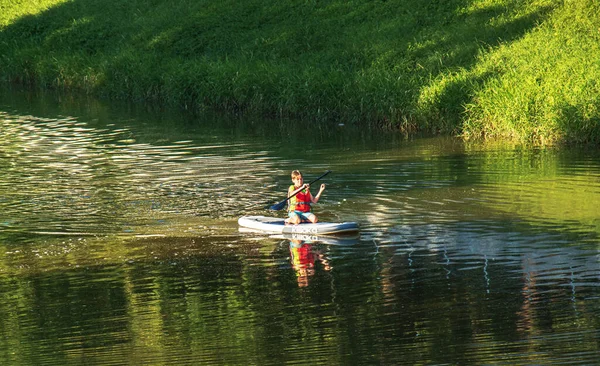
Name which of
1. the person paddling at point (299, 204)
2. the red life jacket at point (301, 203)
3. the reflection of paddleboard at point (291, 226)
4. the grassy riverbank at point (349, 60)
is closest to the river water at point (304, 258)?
the reflection of paddleboard at point (291, 226)

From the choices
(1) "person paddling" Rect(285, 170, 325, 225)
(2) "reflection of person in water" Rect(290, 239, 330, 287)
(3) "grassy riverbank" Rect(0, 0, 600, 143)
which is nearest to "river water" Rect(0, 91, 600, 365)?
(2) "reflection of person in water" Rect(290, 239, 330, 287)

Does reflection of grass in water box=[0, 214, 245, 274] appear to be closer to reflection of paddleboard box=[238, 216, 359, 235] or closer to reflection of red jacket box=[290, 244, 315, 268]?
reflection of paddleboard box=[238, 216, 359, 235]

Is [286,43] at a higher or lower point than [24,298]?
higher

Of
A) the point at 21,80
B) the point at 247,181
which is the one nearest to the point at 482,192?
the point at 247,181

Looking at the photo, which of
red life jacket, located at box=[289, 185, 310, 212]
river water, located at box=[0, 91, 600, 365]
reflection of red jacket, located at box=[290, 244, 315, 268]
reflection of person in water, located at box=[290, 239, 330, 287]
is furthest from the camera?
red life jacket, located at box=[289, 185, 310, 212]

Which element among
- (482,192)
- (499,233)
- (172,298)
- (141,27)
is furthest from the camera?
(141,27)

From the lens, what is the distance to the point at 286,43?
1363 inches

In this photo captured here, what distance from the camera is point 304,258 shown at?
1410 cm

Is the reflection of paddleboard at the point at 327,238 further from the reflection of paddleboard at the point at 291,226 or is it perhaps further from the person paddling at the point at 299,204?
the person paddling at the point at 299,204

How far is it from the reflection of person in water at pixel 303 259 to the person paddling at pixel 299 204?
1.99 feet

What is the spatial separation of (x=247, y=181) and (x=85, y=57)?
65.3ft

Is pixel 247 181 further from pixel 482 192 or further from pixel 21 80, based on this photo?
pixel 21 80

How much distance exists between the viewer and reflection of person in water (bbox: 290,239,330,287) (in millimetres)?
13031

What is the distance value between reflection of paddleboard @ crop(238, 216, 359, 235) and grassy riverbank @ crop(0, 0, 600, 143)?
8907 millimetres
